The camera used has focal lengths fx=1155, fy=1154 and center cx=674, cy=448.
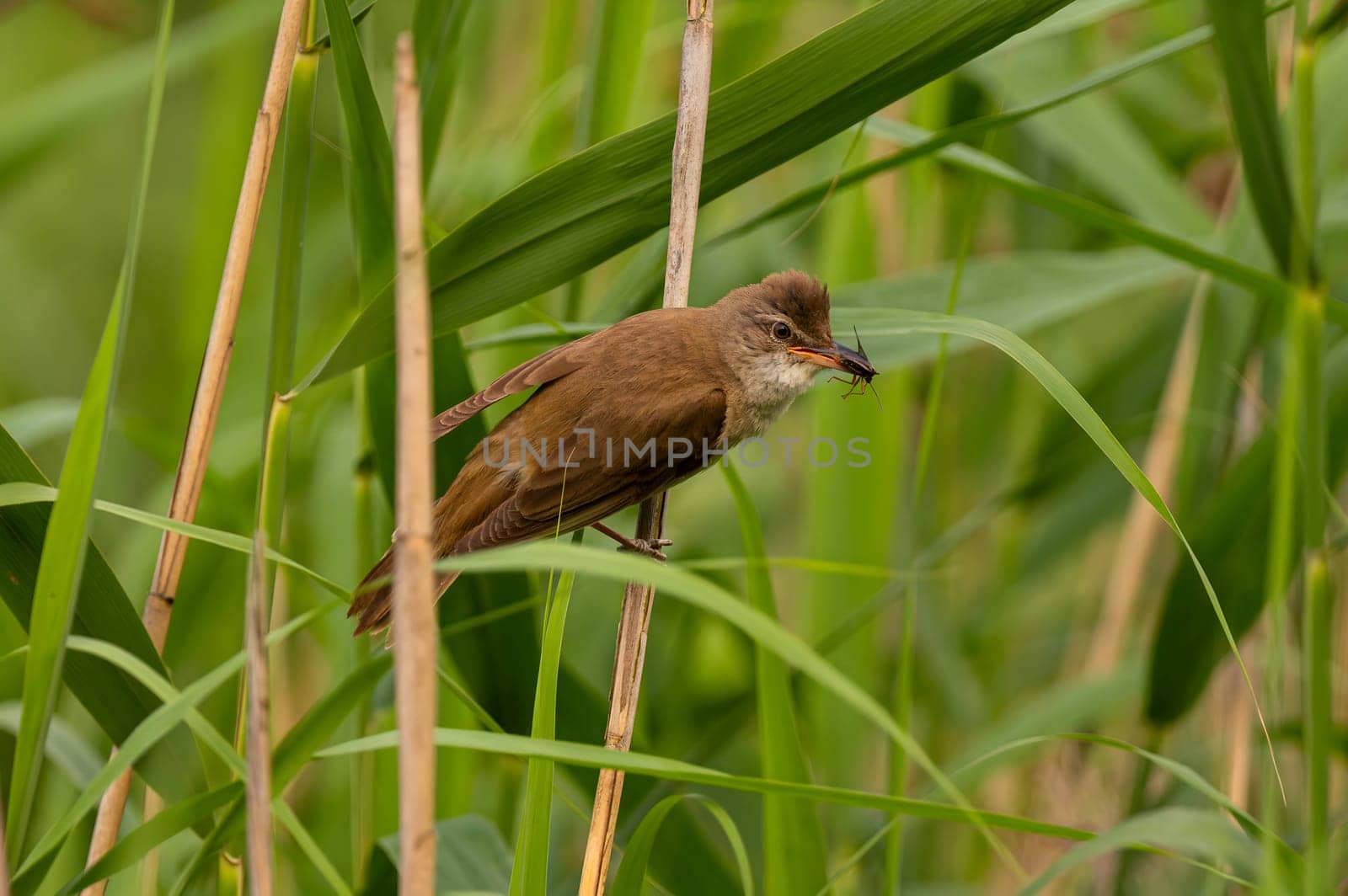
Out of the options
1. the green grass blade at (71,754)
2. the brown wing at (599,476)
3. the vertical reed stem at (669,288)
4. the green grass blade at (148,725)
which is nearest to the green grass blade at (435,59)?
the vertical reed stem at (669,288)

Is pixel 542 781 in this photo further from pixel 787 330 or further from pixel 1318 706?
pixel 787 330

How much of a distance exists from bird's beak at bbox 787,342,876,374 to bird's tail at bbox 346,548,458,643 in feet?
2.80

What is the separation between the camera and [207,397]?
1784 mm

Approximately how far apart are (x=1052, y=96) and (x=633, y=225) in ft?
2.27

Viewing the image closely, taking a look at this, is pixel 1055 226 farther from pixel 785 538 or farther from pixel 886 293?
pixel 785 538

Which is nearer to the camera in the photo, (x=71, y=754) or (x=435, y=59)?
(x=435, y=59)

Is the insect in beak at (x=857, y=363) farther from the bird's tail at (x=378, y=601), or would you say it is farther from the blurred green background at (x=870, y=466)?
the bird's tail at (x=378, y=601)

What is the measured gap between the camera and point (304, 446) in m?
2.80

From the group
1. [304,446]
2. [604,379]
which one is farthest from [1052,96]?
[304,446]

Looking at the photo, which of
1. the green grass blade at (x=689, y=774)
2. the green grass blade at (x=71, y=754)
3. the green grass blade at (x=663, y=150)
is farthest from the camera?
the green grass blade at (x=71, y=754)

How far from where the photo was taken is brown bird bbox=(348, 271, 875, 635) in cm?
223

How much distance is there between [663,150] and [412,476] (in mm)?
783

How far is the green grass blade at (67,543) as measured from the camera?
4.44 ft

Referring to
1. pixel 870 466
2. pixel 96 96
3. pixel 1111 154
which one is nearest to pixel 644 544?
pixel 870 466
